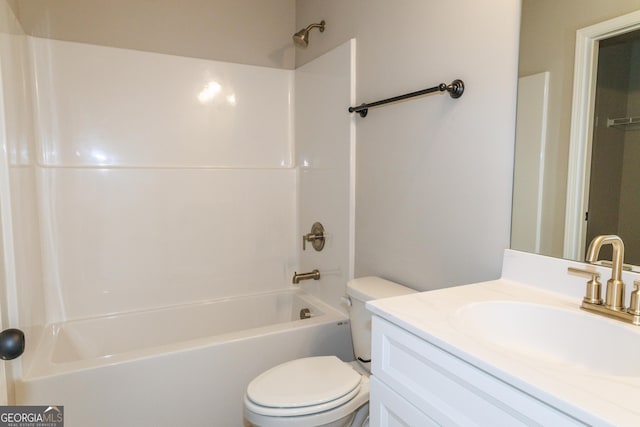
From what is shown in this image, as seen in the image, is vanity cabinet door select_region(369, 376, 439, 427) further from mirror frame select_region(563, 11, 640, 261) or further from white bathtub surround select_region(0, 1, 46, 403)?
white bathtub surround select_region(0, 1, 46, 403)

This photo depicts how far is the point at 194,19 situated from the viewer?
229 cm

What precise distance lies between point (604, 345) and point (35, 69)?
8.56 ft

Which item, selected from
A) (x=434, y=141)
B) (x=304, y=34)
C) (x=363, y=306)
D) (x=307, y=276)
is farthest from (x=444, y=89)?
(x=307, y=276)

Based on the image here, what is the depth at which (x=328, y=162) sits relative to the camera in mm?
2207

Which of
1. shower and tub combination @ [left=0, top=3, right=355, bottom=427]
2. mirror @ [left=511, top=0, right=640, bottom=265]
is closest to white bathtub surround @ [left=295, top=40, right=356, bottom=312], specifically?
shower and tub combination @ [left=0, top=3, right=355, bottom=427]

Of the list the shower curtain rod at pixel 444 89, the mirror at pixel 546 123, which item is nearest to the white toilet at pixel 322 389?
the mirror at pixel 546 123

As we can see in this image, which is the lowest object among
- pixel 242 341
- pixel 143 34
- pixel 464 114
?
pixel 242 341

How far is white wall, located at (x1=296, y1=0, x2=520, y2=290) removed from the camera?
123cm

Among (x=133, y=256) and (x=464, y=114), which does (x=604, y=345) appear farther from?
(x=133, y=256)

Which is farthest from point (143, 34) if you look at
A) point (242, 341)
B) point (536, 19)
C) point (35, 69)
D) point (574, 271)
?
point (574, 271)

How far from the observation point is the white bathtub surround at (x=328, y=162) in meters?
2.00

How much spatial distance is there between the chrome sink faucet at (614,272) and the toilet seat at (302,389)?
2.82 feet

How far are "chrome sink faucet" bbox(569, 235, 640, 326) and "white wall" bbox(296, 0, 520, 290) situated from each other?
0.33 m

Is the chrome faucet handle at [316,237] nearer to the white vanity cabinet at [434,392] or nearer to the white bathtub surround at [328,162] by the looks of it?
the white bathtub surround at [328,162]
